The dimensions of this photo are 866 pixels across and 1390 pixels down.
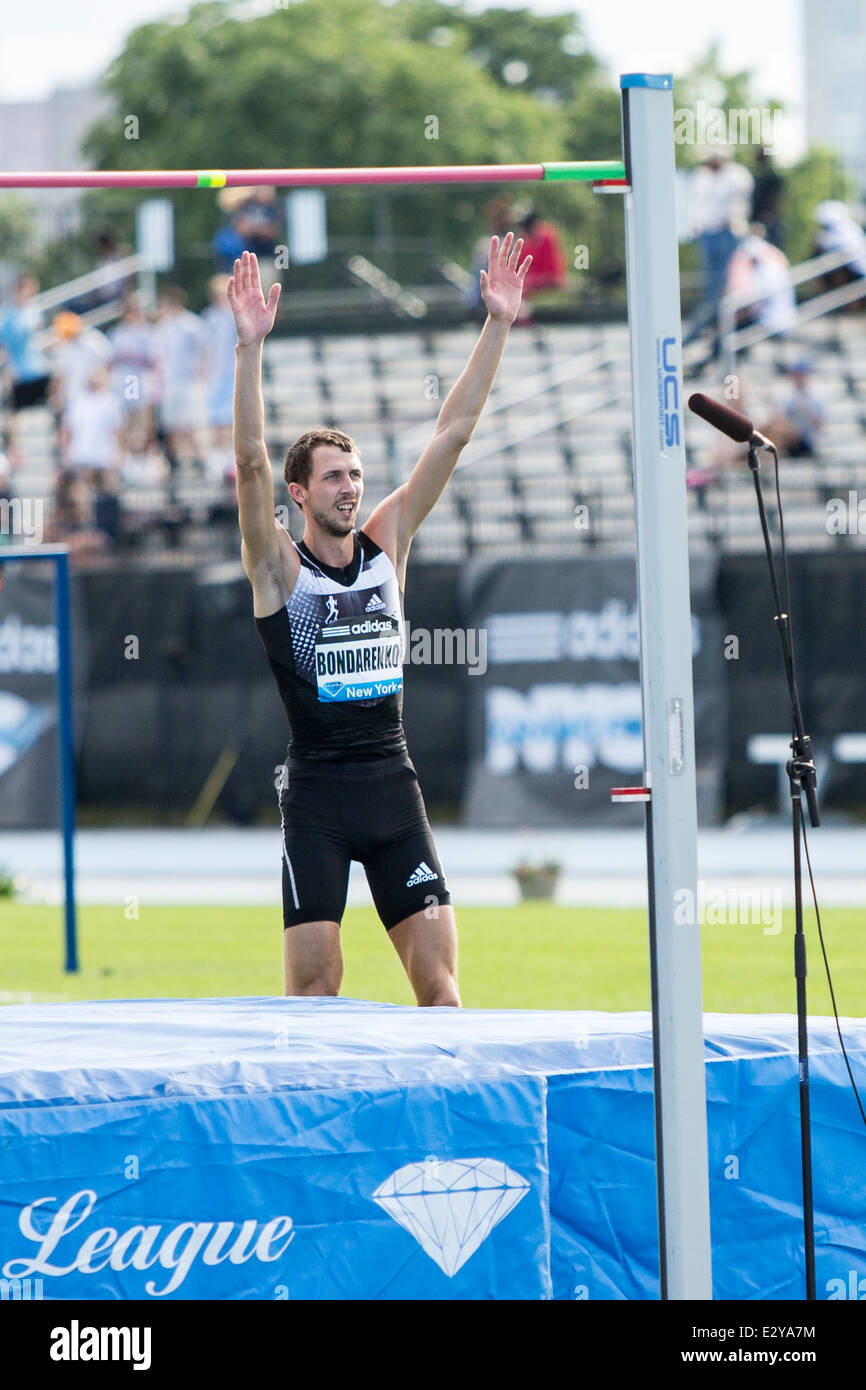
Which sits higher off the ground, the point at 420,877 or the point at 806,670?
the point at 806,670

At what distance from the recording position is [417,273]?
2669 cm

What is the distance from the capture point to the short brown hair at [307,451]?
504 centimetres

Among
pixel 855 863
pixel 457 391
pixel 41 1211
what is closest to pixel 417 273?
pixel 855 863

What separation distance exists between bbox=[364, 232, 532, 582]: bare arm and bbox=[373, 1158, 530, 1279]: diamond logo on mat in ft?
6.14

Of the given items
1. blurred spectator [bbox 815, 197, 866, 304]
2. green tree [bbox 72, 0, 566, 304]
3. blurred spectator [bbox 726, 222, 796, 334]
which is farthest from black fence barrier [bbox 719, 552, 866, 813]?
green tree [bbox 72, 0, 566, 304]

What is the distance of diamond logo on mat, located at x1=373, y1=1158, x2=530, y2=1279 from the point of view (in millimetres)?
3939

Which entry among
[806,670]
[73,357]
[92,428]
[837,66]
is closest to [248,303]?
[806,670]

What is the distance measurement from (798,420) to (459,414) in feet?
42.8

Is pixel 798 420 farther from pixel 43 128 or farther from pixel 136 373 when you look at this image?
pixel 43 128

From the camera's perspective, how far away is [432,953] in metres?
5.08

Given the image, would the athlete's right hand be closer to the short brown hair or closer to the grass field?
the short brown hair

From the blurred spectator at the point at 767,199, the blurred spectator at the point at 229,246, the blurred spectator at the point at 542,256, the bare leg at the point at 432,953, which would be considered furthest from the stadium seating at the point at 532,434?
the bare leg at the point at 432,953

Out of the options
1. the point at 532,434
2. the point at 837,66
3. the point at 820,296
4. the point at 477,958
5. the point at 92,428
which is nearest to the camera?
the point at 477,958
